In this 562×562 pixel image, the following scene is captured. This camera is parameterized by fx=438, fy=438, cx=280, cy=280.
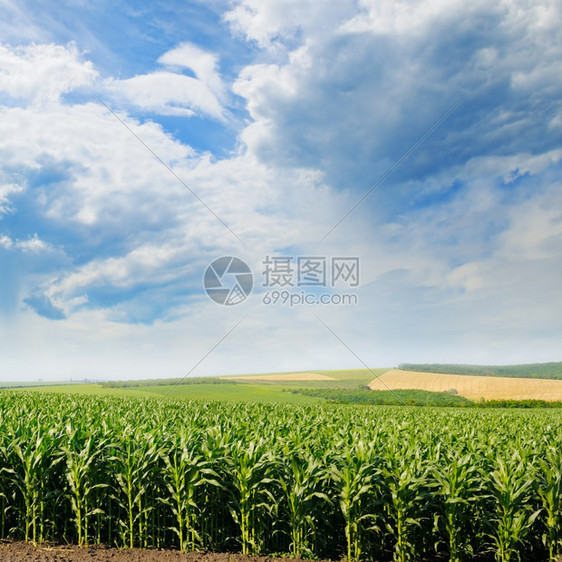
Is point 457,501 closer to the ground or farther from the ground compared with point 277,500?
farther from the ground

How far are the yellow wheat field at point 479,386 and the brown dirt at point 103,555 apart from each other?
55658 millimetres

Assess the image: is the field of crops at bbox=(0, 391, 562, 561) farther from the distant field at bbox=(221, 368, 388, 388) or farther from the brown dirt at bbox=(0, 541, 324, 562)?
the distant field at bbox=(221, 368, 388, 388)

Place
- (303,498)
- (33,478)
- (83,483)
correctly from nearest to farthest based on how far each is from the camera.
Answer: (303,498)
(33,478)
(83,483)

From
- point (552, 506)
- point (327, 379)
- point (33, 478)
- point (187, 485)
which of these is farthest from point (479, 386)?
point (33, 478)

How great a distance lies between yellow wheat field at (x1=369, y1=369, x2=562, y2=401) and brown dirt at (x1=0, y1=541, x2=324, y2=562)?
183ft

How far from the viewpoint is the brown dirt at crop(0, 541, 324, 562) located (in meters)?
6.54

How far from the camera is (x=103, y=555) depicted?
670cm

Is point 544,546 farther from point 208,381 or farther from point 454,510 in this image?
point 208,381

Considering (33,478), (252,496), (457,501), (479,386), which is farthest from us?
(479,386)

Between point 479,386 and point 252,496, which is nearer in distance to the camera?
point 252,496

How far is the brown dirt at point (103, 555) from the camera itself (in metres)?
6.54

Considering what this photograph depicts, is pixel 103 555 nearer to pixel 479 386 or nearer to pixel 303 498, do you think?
pixel 303 498

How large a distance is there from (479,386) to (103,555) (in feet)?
240

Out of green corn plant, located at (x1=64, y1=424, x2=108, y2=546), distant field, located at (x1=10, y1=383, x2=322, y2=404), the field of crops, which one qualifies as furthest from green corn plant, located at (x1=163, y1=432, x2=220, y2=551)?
distant field, located at (x1=10, y1=383, x2=322, y2=404)
